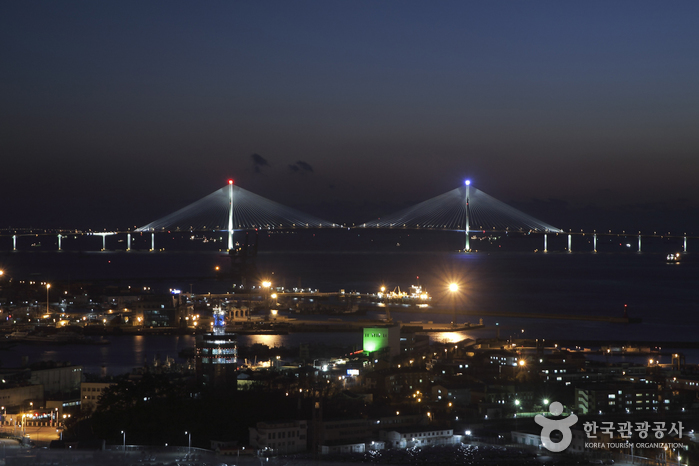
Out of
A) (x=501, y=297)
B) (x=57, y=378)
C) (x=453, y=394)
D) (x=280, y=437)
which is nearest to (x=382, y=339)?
(x=453, y=394)

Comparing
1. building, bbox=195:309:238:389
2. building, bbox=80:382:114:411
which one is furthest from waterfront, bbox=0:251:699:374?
building, bbox=195:309:238:389

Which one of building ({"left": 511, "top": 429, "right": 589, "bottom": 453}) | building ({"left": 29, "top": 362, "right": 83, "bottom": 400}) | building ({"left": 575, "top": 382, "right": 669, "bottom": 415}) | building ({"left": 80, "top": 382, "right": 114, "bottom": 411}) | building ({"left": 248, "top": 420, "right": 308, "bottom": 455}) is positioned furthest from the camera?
building ({"left": 29, "top": 362, "right": 83, "bottom": 400})

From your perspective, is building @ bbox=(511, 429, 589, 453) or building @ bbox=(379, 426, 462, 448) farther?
building @ bbox=(379, 426, 462, 448)

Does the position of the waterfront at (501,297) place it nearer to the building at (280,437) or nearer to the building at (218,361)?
the building at (218,361)

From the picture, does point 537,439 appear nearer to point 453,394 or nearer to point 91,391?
point 453,394

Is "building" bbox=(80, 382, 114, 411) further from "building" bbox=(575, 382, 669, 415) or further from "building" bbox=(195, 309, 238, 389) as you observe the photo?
"building" bbox=(575, 382, 669, 415)

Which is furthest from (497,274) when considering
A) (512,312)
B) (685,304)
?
(512,312)

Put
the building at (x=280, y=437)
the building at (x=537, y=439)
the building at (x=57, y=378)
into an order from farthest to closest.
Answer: the building at (x=57, y=378) → the building at (x=280, y=437) → the building at (x=537, y=439)

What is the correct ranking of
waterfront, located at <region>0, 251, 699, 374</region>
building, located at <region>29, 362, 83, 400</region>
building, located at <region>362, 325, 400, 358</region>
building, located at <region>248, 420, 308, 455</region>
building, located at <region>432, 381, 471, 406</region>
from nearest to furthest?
1. building, located at <region>248, 420, 308, 455</region>
2. building, located at <region>432, 381, 471, 406</region>
3. building, located at <region>29, 362, 83, 400</region>
4. building, located at <region>362, 325, 400, 358</region>
5. waterfront, located at <region>0, 251, 699, 374</region>

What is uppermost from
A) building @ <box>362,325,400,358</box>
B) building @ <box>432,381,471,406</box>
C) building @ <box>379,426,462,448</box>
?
building @ <box>362,325,400,358</box>

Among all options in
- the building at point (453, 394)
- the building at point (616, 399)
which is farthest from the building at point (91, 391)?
the building at point (616, 399)
